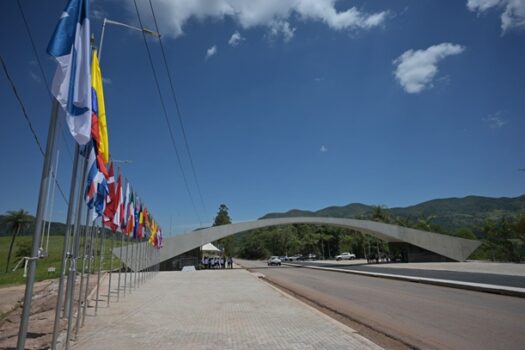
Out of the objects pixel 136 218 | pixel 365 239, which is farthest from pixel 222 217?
pixel 136 218

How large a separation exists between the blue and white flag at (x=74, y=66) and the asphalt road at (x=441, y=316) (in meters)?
7.19

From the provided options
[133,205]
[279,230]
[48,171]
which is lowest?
[48,171]

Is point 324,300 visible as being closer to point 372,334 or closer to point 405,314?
point 405,314

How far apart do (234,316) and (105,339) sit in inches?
149

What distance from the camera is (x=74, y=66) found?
187 inches

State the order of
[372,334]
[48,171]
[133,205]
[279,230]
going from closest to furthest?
1. [48,171]
2. [372,334]
3. [133,205]
4. [279,230]

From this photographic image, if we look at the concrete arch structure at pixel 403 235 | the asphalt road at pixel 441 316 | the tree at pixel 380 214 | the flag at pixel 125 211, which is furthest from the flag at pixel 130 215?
the tree at pixel 380 214

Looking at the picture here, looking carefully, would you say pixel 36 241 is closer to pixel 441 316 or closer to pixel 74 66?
pixel 74 66

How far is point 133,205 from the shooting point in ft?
52.9

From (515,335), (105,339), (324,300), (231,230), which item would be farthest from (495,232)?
(105,339)

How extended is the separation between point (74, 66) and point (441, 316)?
10.5 m

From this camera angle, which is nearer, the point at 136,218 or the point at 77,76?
the point at 77,76

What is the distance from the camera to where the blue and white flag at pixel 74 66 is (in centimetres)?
448

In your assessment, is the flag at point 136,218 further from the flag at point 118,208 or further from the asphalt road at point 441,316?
the asphalt road at point 441,316
